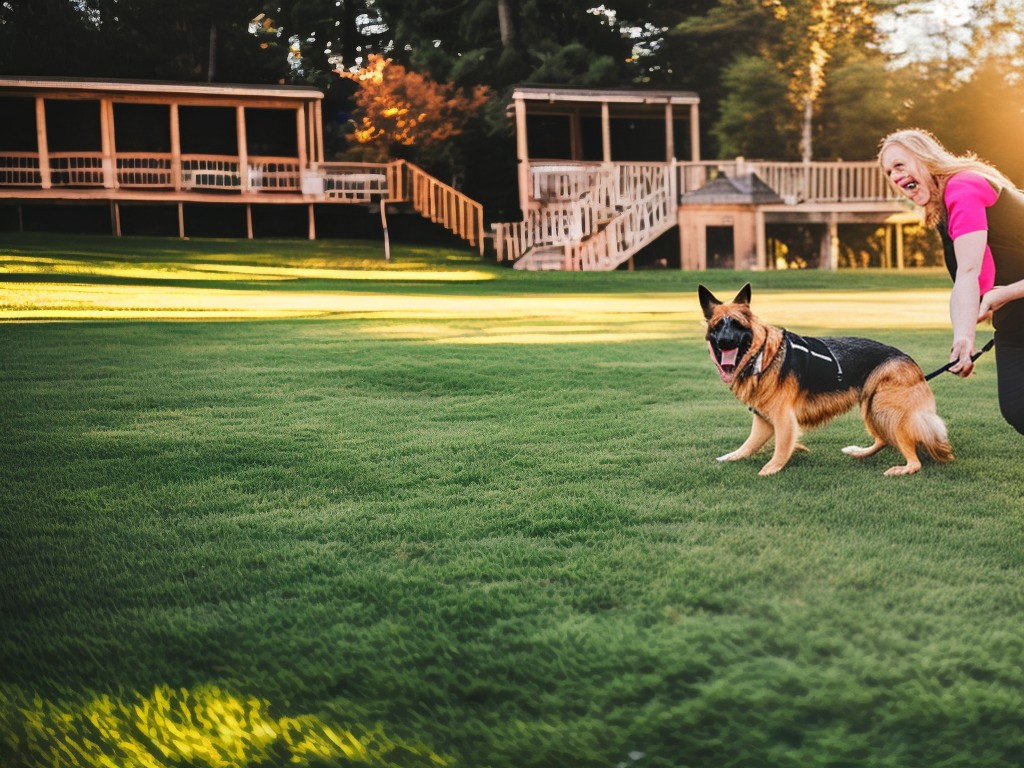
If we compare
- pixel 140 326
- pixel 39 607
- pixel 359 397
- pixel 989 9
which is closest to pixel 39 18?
pixel 140 326

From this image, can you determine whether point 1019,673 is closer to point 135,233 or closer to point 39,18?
point 135,233

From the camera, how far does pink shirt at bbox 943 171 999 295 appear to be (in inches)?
153

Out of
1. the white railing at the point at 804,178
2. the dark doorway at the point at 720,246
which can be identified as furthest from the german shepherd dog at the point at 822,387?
the dark doorway at the point at 720,246

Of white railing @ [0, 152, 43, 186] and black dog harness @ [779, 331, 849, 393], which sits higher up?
white railing @ [0, 152, 43, 186]

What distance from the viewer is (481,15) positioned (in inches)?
1265

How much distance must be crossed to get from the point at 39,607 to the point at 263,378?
4746mm

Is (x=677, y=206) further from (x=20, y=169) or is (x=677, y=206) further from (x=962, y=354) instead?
(x=962, y=354)

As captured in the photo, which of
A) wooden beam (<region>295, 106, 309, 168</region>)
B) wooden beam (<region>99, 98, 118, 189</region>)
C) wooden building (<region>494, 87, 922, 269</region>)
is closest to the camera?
wooden building (<region>494, 87, 922, 269</region>)

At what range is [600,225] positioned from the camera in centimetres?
2464

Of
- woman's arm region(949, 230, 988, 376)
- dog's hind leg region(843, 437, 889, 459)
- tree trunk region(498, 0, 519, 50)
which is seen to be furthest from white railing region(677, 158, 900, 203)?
woman's arm region(949, 230, 988, 376)

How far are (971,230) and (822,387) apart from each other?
3.60 ft

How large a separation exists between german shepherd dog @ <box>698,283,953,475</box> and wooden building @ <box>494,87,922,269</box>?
1865 centimetres

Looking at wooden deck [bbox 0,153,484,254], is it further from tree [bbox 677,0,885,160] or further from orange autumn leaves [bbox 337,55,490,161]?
tree [bbox 677,0,885,160]

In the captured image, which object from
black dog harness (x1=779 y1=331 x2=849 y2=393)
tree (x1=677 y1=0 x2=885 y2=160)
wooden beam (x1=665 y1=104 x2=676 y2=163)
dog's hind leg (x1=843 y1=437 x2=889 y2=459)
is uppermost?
tree (x1=677 y1=0 x2=885 y2=160)
